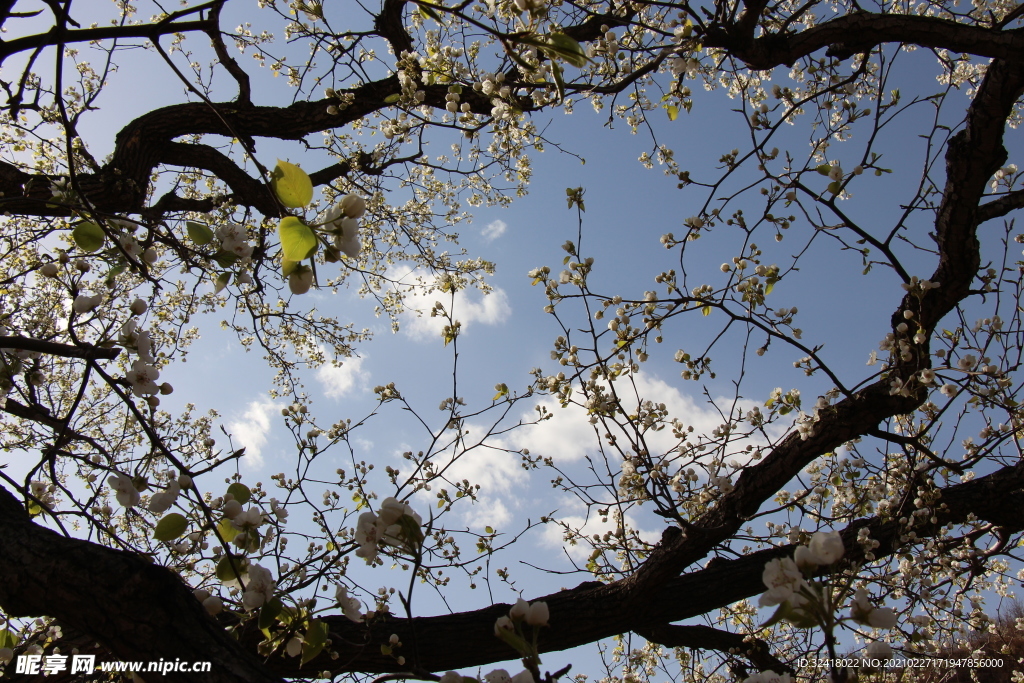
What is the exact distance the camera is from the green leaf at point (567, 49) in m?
0.92

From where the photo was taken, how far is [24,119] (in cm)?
387

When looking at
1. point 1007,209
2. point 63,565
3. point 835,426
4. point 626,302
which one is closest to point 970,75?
point 1007,209

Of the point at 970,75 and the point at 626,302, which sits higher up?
the point at 970,75

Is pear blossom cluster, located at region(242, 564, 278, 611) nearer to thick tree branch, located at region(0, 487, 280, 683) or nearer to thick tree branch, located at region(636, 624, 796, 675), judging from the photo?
thick tree branch, located at region(0, 487, 280, 683)

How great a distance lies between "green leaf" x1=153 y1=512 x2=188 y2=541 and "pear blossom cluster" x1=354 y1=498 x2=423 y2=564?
0.31 metres

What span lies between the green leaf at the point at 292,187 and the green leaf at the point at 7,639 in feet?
4.96

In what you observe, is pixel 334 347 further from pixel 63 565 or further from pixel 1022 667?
pixel 1022 667

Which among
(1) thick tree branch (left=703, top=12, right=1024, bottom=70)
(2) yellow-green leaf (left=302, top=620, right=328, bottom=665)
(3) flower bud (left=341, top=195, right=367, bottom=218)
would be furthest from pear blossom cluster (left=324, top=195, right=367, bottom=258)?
(1) thick tree branch (left=703, top=12, right=1024, bottom=70)

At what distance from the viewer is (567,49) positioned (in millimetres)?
929

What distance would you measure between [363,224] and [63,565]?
4.20 meters

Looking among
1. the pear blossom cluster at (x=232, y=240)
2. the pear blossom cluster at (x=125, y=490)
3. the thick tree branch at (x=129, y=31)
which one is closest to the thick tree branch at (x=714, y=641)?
the pear blossom cluster at (x=125, y=490)

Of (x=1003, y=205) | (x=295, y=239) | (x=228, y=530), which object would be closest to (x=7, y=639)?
(x=228, y=530)

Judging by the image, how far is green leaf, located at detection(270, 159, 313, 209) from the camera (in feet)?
2.51

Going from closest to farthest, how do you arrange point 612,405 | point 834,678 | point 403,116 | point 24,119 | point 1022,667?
1. point 834,678
2. point 612,405
3. point 403,116
4. point 24,119
5. point 1022,667
